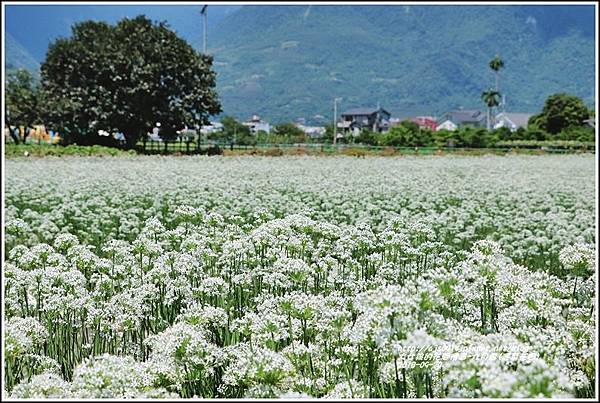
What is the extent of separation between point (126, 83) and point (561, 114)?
58477 millimetres

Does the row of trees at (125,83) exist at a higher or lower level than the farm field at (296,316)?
higher

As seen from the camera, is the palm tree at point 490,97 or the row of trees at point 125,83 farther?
the palm tree at point 490,97

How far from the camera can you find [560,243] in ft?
36.1

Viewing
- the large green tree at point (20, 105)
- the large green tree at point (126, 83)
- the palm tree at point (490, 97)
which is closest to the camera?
the large green tree at point (126, 83)

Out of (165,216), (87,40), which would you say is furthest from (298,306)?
(87,40)

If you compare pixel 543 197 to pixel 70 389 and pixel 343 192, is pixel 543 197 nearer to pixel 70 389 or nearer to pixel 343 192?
pixel 343 192

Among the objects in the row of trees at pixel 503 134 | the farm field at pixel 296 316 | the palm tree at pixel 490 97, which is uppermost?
the palm tree at pixel 490 97

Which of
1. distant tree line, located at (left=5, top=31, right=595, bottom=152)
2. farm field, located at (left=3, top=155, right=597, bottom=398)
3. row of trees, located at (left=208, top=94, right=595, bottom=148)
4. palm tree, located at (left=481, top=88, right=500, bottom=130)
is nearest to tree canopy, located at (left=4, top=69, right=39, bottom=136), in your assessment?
distant tree line, located at (left=5, top=31, right=595, bottom=152)

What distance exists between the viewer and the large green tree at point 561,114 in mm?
85500

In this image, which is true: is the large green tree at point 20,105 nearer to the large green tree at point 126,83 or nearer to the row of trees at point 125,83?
the row of trees at point 125,83

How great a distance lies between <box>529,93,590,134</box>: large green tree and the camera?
85.5 metres

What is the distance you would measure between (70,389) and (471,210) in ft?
36.9

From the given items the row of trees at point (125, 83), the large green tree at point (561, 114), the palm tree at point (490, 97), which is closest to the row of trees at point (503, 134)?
the large green tree at point (561, 114)

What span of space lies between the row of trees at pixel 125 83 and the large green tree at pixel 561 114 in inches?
2018
